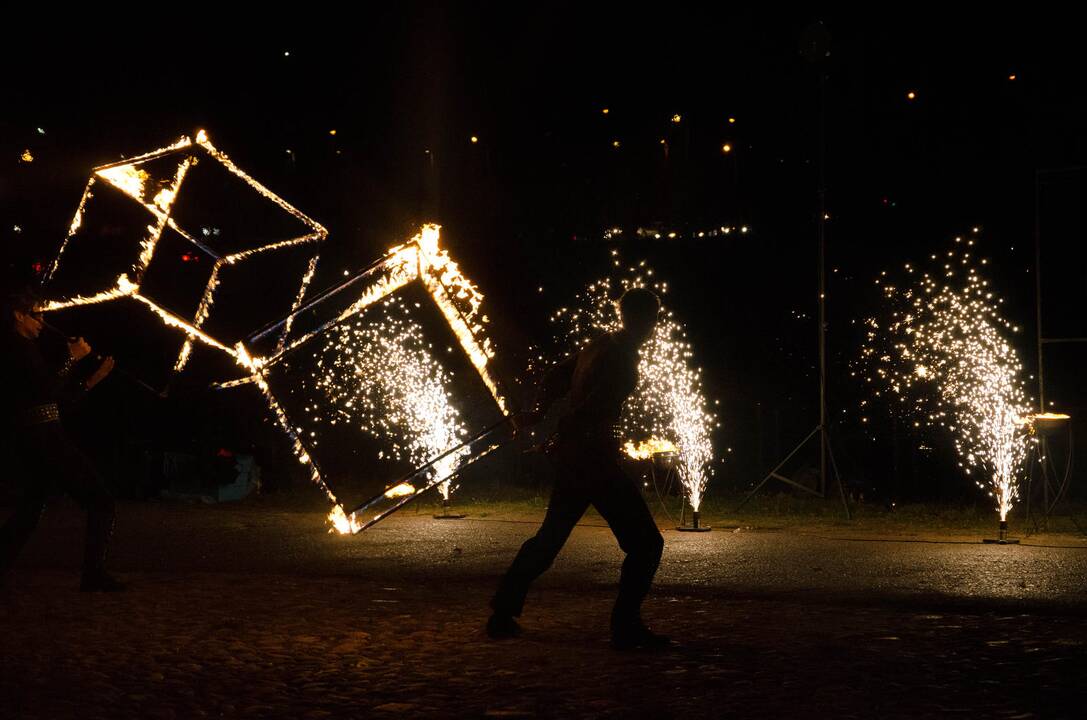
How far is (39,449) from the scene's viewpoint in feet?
24.9

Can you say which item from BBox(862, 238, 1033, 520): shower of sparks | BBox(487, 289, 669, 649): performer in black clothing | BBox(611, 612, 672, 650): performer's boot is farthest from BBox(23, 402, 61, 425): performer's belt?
BBox(862, 238, 1033, 520): shower of sparks

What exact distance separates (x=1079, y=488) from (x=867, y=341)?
3180mm

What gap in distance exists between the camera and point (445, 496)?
13.6 metres

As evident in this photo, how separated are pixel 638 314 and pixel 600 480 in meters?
0.87

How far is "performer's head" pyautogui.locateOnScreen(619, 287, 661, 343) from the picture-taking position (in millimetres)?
6383

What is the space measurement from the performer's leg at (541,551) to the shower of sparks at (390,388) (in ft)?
24.7

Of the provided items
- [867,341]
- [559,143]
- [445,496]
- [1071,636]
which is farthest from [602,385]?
[559,143]

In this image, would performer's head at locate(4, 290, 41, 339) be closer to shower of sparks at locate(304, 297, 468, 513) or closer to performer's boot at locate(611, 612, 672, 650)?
performer's boot at locate(611, 612, 672, 650)

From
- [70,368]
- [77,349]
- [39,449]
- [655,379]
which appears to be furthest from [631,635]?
[655,379]

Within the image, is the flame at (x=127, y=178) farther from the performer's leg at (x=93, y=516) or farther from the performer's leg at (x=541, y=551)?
the performer's leg at (x=541, y=551)

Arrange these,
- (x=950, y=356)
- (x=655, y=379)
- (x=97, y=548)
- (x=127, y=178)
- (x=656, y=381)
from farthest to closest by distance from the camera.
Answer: (x=656, y=381) → (x=655, y=379) → (x=950, y=356) → (x=127, y=178) → (x=97, y=548)

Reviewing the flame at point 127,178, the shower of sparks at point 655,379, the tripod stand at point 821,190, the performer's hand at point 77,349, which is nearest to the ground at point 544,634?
the performer's hand at point 77,349

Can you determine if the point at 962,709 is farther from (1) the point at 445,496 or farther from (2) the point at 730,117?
(2) the point at 730,117

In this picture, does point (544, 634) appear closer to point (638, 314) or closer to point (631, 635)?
point (631, 635)
